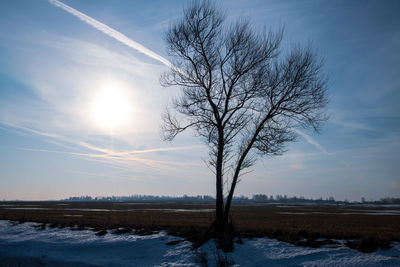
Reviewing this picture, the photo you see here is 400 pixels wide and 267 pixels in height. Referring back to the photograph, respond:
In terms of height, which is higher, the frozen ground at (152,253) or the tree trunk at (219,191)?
the tree trunk at (219,191)

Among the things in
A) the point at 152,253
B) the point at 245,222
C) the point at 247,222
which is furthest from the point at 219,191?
the point at 247,222

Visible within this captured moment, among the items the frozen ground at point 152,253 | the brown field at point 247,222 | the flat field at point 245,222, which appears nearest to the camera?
the frozen ground at point 152,253

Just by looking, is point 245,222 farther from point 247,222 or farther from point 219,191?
point 219,191

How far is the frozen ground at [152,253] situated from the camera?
34.4ft

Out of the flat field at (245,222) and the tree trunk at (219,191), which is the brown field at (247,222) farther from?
the tree trunk at (219,191)

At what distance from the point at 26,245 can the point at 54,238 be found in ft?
4.54

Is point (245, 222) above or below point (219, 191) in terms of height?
below

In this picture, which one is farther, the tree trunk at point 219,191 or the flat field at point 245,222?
the flat field at point 245,222

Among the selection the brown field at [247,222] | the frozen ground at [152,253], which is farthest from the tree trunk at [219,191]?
the frozen ground at [152,253]

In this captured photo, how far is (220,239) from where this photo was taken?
1318cm

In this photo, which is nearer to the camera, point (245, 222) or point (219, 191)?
point (219, 191)

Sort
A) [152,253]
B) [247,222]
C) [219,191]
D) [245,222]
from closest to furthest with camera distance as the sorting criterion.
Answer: [152,253] → [219,191] → [245,222] → [247,222]

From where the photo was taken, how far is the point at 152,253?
1248 centimetres

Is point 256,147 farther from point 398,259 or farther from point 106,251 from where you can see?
point 106,251
